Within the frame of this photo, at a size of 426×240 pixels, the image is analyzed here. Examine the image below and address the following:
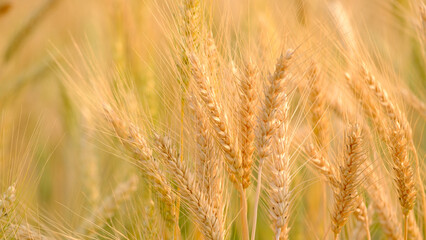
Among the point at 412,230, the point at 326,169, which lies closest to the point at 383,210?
the point at 412,230

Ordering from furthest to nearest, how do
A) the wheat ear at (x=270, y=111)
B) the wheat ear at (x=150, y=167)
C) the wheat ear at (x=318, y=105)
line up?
1. the wheat ear at (x=318, y=105)
2. the wheat ear at (x=150, y=167)
3. the wheat ear at (x=270, y=111)

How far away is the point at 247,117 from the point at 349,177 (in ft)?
0.85

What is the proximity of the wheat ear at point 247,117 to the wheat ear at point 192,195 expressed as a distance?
10cm

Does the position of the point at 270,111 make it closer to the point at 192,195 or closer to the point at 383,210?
the point at 192,195

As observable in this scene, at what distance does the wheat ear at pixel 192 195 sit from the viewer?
40.9 inches

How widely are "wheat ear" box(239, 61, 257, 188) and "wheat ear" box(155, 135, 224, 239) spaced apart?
0.10 metres

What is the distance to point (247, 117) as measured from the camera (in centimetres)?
106

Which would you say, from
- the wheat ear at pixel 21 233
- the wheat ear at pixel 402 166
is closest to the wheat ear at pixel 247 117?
the wheat ear at pixel 402 166

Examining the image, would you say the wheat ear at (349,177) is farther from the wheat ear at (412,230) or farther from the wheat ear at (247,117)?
the wheat ear at (412,230)

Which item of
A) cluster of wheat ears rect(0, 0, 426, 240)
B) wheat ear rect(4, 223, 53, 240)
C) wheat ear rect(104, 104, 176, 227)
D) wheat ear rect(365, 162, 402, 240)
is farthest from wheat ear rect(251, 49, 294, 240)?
wheat ear rect(4, 223, 53, 240)

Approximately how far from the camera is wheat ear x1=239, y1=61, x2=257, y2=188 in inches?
41.6

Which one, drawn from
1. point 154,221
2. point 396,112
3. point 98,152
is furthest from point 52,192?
point 396,112

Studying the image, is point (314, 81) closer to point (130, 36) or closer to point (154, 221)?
point (154, 221)

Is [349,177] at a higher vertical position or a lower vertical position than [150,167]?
higher
